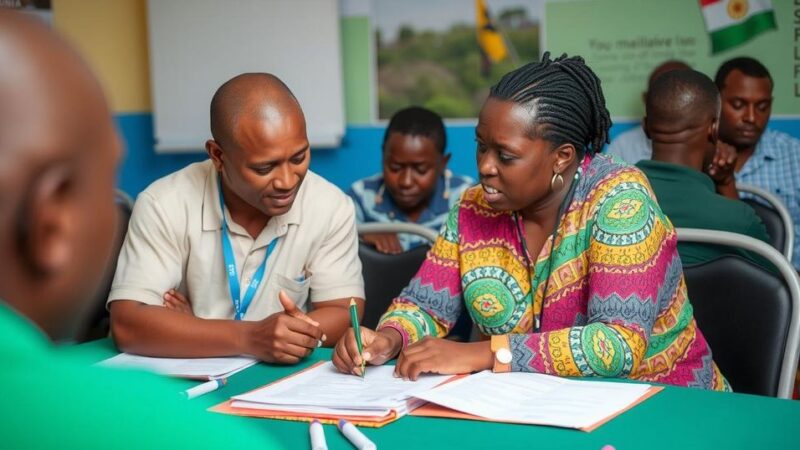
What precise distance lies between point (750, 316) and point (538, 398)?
29.9 inches

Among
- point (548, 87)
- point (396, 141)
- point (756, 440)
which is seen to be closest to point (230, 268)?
point (548, 87)

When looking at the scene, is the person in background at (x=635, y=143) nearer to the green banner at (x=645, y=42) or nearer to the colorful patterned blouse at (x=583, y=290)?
the green banner at (x=645, y=42)

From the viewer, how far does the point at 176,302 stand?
7.89 feet

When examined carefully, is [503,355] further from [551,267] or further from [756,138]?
[756,138]

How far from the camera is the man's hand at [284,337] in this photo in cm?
202

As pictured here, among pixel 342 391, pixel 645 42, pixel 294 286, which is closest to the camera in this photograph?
pixel 342 391

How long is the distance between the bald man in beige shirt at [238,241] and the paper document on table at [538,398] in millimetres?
583

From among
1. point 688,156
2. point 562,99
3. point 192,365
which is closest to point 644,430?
point 562,99

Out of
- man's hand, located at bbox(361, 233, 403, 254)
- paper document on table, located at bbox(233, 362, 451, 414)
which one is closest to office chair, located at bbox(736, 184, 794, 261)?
man's hand, located at bbox(361, 233, 403, 254)

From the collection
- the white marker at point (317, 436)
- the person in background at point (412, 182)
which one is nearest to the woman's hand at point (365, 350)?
the white marker at point (317, 436)

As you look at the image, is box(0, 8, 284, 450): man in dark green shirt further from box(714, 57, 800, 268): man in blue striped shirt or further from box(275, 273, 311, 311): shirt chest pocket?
box(714, 57, 800, 268): man in blue striped shirt

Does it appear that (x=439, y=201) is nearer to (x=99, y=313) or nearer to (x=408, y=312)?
(x=99, y=313)

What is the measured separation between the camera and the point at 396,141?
13.3 ft

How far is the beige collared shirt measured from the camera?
2400 mm
